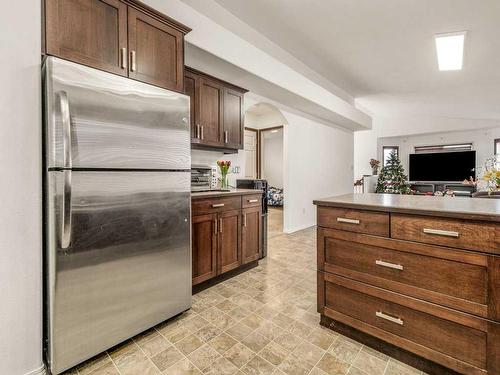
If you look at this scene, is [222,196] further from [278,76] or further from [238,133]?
[278,76]

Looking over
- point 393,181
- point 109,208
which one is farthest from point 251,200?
point 393,181

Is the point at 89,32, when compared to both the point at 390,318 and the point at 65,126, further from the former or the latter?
the point at 390,318

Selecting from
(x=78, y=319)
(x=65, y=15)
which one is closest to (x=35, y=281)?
(x=78, y=319)

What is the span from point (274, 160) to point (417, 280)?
27.8 feet

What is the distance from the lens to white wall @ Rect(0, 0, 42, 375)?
1.29m

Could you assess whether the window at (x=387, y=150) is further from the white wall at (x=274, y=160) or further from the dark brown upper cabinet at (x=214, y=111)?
the dark brown upper cabinet at (x=214, y=111)

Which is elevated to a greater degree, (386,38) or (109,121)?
(386,38)

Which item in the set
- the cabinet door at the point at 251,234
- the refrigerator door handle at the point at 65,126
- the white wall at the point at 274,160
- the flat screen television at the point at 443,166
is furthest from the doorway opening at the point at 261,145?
the flat screen television at the point at 443,166

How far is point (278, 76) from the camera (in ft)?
10.8

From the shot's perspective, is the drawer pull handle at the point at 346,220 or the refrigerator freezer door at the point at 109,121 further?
the drawer pull handle at the point at 346,220

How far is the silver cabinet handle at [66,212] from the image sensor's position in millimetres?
1366

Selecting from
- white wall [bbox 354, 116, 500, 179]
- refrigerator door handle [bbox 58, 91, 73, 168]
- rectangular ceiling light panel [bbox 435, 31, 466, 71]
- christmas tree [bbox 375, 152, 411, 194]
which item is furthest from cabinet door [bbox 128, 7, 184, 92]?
white wall [bbox 354, 116, 500, 179]

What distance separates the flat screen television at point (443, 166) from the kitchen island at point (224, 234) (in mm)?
7404

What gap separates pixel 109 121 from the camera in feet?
5.09
